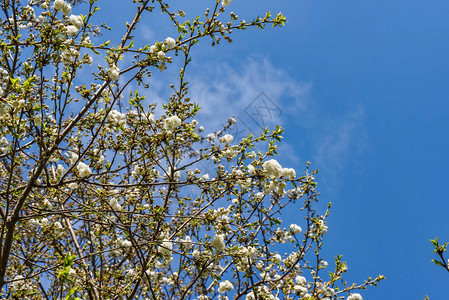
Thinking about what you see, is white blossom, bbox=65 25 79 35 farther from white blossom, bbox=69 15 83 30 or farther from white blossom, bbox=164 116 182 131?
white blossom, bbox=164 116 182 131

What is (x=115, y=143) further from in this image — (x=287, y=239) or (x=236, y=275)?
(x=287, y=239)

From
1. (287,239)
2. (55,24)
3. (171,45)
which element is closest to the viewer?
(55,24)

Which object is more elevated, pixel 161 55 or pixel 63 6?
pixel 63 6

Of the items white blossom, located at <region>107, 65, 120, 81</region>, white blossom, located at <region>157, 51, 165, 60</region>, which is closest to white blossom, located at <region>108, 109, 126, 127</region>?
white blossom, located at <region>107, 65, 120, 81</region>

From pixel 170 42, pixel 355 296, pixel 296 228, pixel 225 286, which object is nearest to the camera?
pixel 170 42

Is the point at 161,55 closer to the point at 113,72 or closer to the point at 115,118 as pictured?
the point at 113,72

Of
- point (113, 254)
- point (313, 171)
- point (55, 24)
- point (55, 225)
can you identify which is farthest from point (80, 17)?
point (113, 254)

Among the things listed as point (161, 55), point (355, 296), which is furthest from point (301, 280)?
point (161, 55)

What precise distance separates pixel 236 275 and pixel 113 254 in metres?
2.20

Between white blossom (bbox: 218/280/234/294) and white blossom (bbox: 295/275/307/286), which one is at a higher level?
white blossom (bbox: 295/275/307/286)

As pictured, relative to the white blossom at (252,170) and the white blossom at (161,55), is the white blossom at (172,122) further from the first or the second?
the white blossom at (252,170)

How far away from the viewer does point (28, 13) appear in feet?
14.2

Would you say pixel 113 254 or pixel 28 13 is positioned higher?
pixel 28 13

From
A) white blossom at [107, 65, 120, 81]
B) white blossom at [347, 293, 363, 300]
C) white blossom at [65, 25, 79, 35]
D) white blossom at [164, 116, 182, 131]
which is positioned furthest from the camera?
white blossom at [347, 293, 363, 300]
